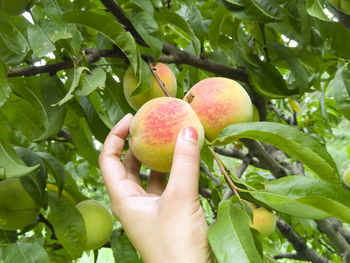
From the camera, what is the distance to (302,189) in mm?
733

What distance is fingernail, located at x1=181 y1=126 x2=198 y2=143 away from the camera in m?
0.76

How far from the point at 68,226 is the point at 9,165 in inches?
16.8

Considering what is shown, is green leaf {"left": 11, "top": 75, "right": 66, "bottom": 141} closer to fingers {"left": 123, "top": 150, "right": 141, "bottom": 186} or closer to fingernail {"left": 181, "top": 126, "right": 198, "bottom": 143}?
fingers {"left": 123, "top": 150, "right": 141, "bottom": 186}

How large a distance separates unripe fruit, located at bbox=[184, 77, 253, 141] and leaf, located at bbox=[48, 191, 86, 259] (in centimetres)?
51

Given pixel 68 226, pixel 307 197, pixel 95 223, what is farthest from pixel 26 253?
pixel 307 197

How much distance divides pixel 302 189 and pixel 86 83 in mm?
535

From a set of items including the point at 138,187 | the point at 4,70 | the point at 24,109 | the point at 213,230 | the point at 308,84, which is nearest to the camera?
the point at 213,230

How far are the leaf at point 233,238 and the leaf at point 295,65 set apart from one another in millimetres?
662

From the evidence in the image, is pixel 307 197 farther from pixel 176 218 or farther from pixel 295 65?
pixel 295 65

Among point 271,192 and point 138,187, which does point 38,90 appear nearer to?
point 138,187

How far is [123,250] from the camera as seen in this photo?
1.30 meters

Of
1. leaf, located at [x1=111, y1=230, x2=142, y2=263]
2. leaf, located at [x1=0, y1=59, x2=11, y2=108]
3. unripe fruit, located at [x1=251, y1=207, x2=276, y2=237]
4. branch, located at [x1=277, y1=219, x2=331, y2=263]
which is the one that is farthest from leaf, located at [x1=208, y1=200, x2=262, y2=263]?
branch, located at [x1=277, y1=219, x2=331, y2=263]

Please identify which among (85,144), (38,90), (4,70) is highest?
(4,70)

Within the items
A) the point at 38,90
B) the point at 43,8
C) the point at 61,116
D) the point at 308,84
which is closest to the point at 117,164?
the point at 61,116
